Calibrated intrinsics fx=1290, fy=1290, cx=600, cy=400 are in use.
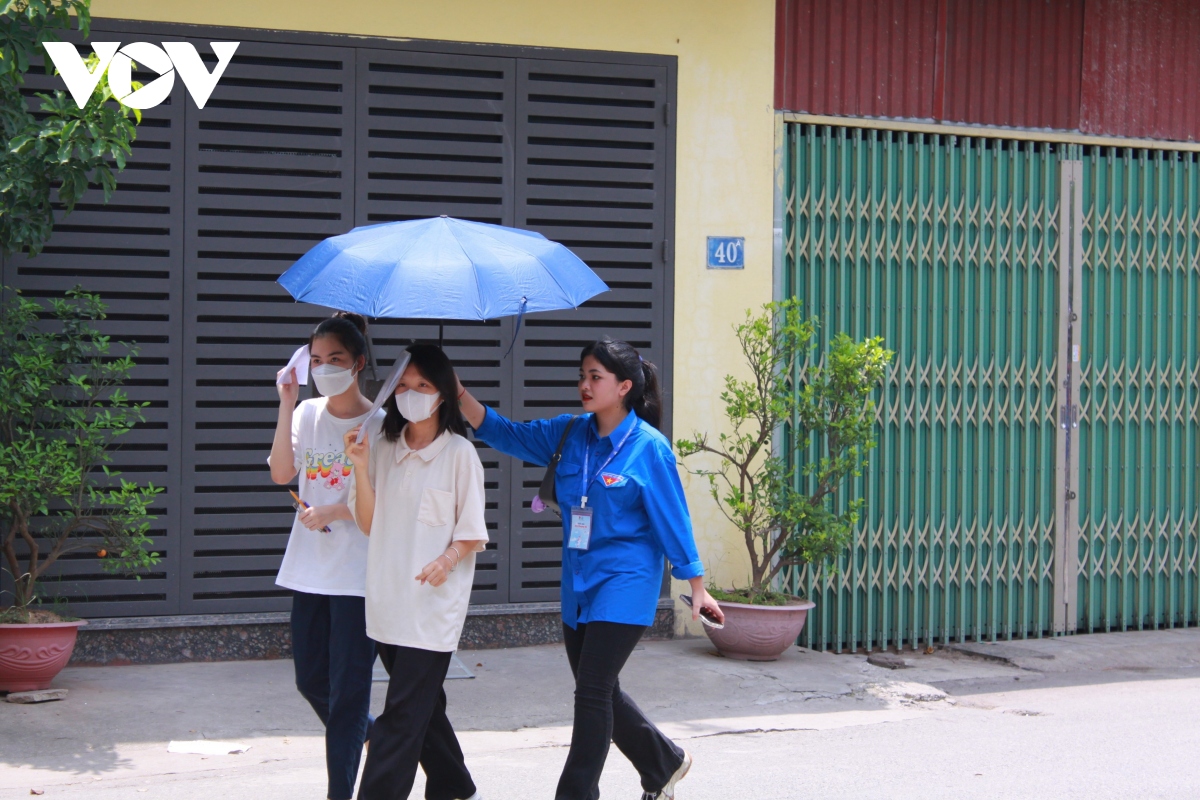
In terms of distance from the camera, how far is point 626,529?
14.4 feet

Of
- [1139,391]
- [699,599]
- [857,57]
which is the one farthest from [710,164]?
[699,599]

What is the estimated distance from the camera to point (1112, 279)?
28.9 feet

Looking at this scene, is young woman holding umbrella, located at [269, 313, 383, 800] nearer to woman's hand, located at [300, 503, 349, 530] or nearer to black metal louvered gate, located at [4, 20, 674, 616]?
woman's hand, located at [300, 503, 349, 530]

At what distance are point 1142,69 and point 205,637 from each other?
7226mm

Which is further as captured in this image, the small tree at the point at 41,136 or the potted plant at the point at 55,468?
the potted plant at the point at 55,468

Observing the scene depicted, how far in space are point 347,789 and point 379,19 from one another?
474 centimetres

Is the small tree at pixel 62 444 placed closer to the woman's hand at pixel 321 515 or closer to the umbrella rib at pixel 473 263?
the woman's hand at pixel 321 515

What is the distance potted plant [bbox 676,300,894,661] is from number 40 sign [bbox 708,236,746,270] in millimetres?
371

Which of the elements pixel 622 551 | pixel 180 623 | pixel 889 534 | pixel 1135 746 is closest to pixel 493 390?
pixel 180 623

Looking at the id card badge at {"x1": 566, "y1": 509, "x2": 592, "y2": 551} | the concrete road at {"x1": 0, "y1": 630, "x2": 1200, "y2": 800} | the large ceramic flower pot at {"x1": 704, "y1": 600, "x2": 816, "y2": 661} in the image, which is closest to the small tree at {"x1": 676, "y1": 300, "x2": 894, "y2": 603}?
the large ceramic flower pot at {"x1": 704, "y1": 600, "x2": 816, "y2": 661}

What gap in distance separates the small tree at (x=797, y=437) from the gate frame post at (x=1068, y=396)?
1.69 meters

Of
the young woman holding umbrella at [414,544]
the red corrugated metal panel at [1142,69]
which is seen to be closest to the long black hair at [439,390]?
the young woman holding umbrella at [414,544]

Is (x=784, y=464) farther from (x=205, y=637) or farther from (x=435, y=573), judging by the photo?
(x=435, y=573)

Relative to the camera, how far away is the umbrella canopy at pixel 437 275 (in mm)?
3867
